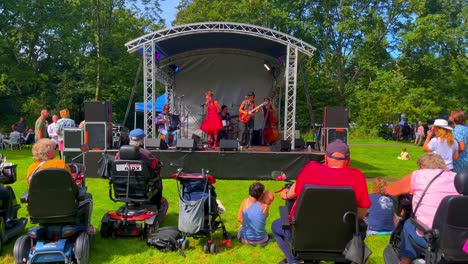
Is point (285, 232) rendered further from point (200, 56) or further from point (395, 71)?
point (395, 71)

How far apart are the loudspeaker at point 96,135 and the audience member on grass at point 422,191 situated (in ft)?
21.5

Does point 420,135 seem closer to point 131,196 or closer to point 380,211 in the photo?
point 380,211

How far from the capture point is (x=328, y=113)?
8.81 meters

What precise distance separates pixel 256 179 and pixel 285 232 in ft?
17.0

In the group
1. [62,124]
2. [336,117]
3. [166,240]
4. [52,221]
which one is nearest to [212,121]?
[336,117]

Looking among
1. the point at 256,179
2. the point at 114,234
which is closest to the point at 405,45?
the point at 256,179

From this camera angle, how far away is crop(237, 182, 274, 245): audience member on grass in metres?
4.24

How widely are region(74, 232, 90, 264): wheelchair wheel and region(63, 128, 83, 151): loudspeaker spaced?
5.39 meters

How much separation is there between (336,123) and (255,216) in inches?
199

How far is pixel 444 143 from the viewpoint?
5074 mm

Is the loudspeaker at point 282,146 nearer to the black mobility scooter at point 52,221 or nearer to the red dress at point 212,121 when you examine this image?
the red dress at point 212,121

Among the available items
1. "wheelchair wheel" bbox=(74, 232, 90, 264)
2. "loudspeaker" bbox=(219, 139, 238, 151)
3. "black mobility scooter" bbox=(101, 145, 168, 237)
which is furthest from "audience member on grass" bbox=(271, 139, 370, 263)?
"loudspeaker" bbox=(219, 139, 238, 151)

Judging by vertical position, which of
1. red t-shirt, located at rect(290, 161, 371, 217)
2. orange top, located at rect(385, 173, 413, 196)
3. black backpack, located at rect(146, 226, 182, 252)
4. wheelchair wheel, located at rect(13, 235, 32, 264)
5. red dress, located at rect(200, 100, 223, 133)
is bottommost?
black backpack, located at rect(146, 226, 182, 252)

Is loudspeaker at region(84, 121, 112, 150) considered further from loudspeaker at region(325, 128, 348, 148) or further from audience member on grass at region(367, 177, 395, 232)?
audience member on grass at region(367, 177, 395, 232)
